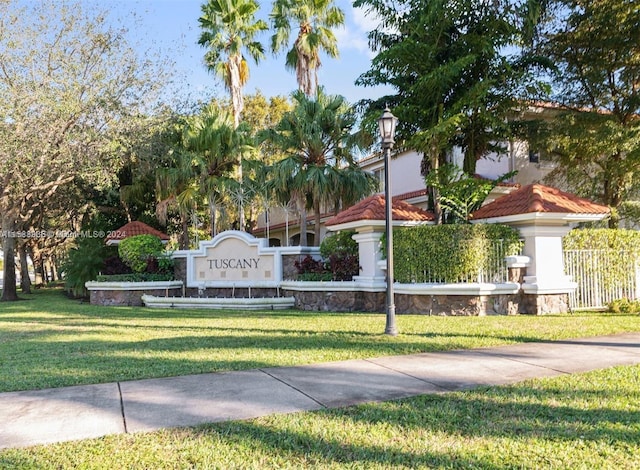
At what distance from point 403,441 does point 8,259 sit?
2324 centimetres

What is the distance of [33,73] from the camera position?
19.2 m

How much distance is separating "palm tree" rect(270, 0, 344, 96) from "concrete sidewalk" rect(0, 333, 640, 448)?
20.8 m

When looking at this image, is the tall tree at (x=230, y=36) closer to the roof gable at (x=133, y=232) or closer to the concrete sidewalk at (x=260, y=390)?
the roof gable at (x=133, y=232)

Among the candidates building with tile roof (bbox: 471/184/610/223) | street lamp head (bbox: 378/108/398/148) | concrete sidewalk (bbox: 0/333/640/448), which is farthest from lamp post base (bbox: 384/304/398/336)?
building with tile roof (bbox: 471/184/610/223)

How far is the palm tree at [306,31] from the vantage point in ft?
83.2

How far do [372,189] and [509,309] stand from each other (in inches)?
400

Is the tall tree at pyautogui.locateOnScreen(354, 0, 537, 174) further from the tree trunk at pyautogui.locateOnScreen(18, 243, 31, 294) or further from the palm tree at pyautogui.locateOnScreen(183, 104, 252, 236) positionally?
the tree trunk at pyautogui.locateOnScreen(18, 243, 31, 294)

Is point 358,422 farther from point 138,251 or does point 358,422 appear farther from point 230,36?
point 230,36

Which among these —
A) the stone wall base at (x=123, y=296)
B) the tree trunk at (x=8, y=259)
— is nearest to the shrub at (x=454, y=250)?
the stone wall base at (x=123, y=296)

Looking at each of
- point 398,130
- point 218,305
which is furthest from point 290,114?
point 218,305

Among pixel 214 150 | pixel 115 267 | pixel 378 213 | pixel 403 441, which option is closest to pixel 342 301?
pixel 378 213

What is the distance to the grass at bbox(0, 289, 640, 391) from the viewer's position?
6.77 m

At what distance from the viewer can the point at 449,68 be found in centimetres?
1293

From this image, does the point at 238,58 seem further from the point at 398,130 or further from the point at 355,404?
the point at 355,404
